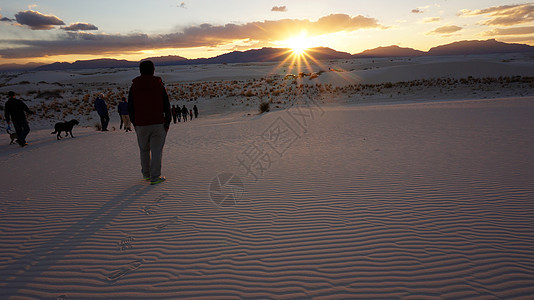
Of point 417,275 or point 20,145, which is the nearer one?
point 417,275

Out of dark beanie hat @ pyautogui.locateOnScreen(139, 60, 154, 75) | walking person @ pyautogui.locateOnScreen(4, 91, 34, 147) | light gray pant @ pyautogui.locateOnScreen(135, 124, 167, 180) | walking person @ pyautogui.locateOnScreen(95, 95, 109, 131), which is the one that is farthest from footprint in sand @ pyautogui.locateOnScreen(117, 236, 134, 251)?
walking person @ pyautogui.locateOnScreen(95, 95, 109, 131)

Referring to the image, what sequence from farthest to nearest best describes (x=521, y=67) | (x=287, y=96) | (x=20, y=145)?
(x=521, y=67)
(x=287, y=96)
(x=20, y=145)

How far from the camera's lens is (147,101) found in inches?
198

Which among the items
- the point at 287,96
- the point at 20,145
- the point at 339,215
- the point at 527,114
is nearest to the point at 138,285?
the point at 339,215

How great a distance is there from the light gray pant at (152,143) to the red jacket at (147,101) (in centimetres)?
12

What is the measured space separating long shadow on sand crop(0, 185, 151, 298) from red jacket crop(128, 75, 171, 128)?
1.43 meters

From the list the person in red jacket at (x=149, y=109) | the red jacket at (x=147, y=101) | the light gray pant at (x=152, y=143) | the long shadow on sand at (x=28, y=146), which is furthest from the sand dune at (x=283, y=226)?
the long shadow on sand at (x=28, y=146)

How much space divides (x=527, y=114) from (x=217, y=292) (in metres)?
14.4

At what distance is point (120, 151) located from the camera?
9.02 meters

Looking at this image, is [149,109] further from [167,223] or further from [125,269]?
[125,269]

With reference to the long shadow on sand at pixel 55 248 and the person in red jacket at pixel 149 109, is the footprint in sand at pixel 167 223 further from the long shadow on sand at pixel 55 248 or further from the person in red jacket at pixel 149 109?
the person in red jacket at pixel 149 109

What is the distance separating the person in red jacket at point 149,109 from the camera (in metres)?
4.99

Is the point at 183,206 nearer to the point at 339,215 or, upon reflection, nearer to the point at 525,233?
the point at 339,215

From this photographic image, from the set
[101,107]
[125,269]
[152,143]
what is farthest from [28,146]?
[125,269]
